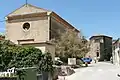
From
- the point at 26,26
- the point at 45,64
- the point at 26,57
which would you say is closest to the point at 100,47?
the point at 26,26

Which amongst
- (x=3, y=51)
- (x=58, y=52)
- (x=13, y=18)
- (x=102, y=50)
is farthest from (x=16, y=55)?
(x=102, y=50)

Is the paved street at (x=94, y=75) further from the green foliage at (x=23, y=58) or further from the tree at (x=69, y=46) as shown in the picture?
the tree at (x=69, y=46)

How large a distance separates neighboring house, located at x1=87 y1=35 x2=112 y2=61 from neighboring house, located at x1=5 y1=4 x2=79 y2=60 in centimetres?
3910

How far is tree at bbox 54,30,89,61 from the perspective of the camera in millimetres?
39500

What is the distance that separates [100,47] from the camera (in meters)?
84.9

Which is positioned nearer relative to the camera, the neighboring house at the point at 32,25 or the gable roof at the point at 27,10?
the neighboring house at the point at 32,25

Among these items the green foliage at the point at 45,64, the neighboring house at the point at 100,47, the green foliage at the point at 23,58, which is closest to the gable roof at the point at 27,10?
the green foliage at the point at 45,64

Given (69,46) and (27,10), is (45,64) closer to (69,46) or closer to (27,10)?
(69,46)

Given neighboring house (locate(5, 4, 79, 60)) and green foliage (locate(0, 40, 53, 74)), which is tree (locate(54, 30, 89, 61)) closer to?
neighboring house (locate(5, 4, 79, 60))

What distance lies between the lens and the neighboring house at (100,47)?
84050 millimetres

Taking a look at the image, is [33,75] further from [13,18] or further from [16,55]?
[13,18]

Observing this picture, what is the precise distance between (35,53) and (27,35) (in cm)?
2358

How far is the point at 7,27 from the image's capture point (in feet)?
152

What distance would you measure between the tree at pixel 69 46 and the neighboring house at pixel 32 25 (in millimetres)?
2330
